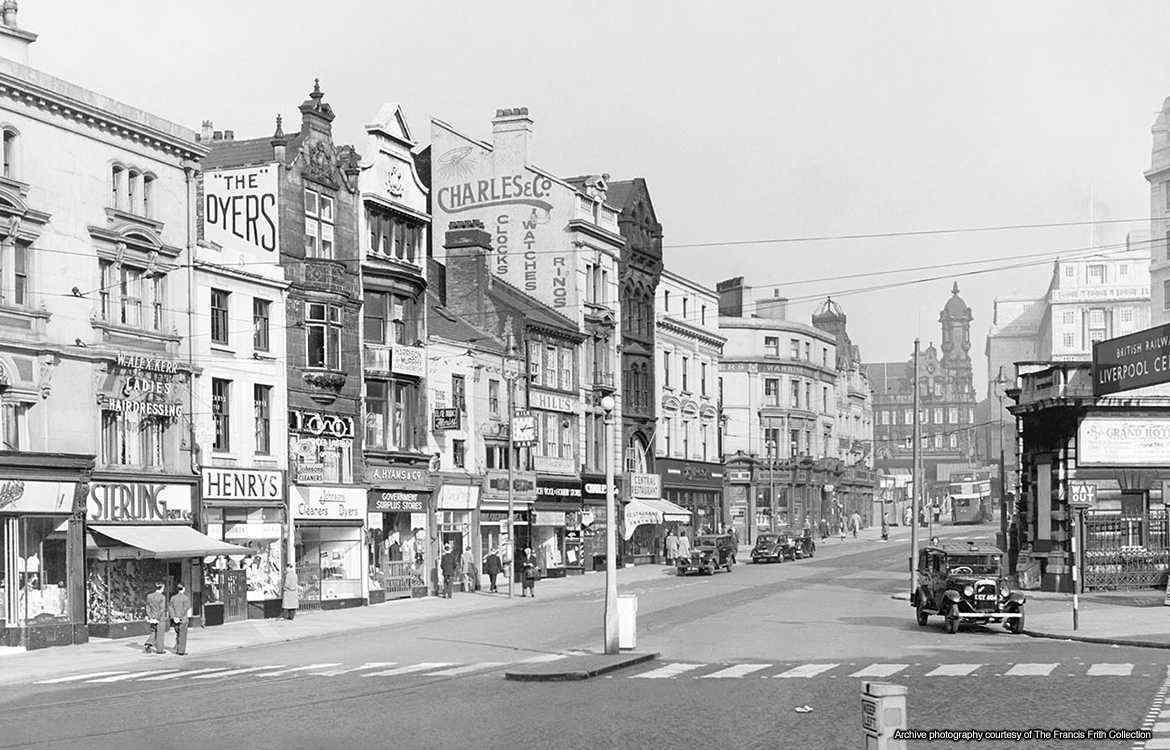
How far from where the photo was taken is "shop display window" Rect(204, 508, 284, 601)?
48406 mm

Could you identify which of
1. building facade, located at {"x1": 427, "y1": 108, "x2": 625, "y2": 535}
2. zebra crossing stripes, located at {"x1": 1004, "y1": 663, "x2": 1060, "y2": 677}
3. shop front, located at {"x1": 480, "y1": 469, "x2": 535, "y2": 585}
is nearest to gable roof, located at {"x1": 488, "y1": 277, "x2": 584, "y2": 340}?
building facade, located at {"x1": 427, "y1": 108, "x2": 625, "y2": 535}

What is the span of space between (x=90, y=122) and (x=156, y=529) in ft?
37.8

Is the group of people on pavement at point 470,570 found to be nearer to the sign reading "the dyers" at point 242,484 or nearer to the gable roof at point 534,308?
the sign reading "the dyers" at point 242,484

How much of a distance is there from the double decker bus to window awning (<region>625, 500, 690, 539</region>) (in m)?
61.7

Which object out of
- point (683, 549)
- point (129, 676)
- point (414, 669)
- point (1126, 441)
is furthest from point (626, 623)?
point (683, 549)

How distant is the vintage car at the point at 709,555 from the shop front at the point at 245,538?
2559 cm

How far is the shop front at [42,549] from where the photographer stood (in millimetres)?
39188

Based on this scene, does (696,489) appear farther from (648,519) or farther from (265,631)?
(265,631)

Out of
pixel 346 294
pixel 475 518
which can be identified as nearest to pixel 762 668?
pixel 346 294

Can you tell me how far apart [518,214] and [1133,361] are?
4222 centimetres

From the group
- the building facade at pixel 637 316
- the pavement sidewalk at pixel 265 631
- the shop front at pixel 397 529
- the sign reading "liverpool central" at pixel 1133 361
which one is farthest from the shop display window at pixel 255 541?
the building facade at pixel 637 316

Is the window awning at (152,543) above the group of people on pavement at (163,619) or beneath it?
above

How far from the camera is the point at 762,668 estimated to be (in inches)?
1185

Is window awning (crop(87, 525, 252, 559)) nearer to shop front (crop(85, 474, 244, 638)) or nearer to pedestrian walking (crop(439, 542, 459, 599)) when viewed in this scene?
shop front (crop(85, 474, 244, 638))
